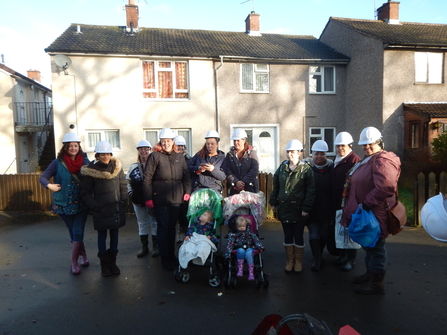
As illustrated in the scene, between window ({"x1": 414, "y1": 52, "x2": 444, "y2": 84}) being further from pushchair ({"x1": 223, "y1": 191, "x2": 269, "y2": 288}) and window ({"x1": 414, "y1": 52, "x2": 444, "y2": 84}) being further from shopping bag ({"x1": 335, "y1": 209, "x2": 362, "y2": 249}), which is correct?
pushchair ({"x1": 223, "y1": 191, "x2": 269, "y2": 288})

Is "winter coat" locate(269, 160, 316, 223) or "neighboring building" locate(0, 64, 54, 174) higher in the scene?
"neighboring building" locate(0, 64, 54, 174)

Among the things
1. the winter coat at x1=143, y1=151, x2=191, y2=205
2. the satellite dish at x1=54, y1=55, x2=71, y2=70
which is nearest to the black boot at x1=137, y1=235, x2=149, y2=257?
the winter coat at x1=143, y1=151, x2=191, y2=205

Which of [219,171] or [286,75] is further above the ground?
[286,75]

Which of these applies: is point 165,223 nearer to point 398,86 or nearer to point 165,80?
point 165,80

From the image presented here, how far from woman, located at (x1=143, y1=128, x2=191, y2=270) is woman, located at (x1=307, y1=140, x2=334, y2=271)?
205 centimetres

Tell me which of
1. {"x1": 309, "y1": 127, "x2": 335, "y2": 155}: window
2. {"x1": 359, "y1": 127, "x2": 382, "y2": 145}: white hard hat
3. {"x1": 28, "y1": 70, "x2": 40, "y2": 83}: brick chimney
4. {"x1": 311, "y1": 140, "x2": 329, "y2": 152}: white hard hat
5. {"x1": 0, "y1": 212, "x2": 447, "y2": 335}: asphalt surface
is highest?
{"x1": 28, "y1": 70, "x2": 40, "y2": 83}: brick chimney

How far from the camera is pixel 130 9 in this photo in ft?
58.1

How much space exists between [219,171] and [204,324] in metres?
2.64

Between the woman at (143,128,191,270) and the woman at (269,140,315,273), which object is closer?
the woman at (269,140,315,273)

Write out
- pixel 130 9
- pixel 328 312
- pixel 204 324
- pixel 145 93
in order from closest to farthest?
1. pixel 204 324
2. pixel 328 312
3. pixel 145 93
4. pixel 130 9

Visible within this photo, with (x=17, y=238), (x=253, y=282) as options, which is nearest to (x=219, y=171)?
(x=253, y=282)

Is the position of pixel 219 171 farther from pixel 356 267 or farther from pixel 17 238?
pixel 17 238

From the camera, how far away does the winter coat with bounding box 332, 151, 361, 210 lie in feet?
17.0

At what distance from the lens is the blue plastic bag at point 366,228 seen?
4.02 metres
